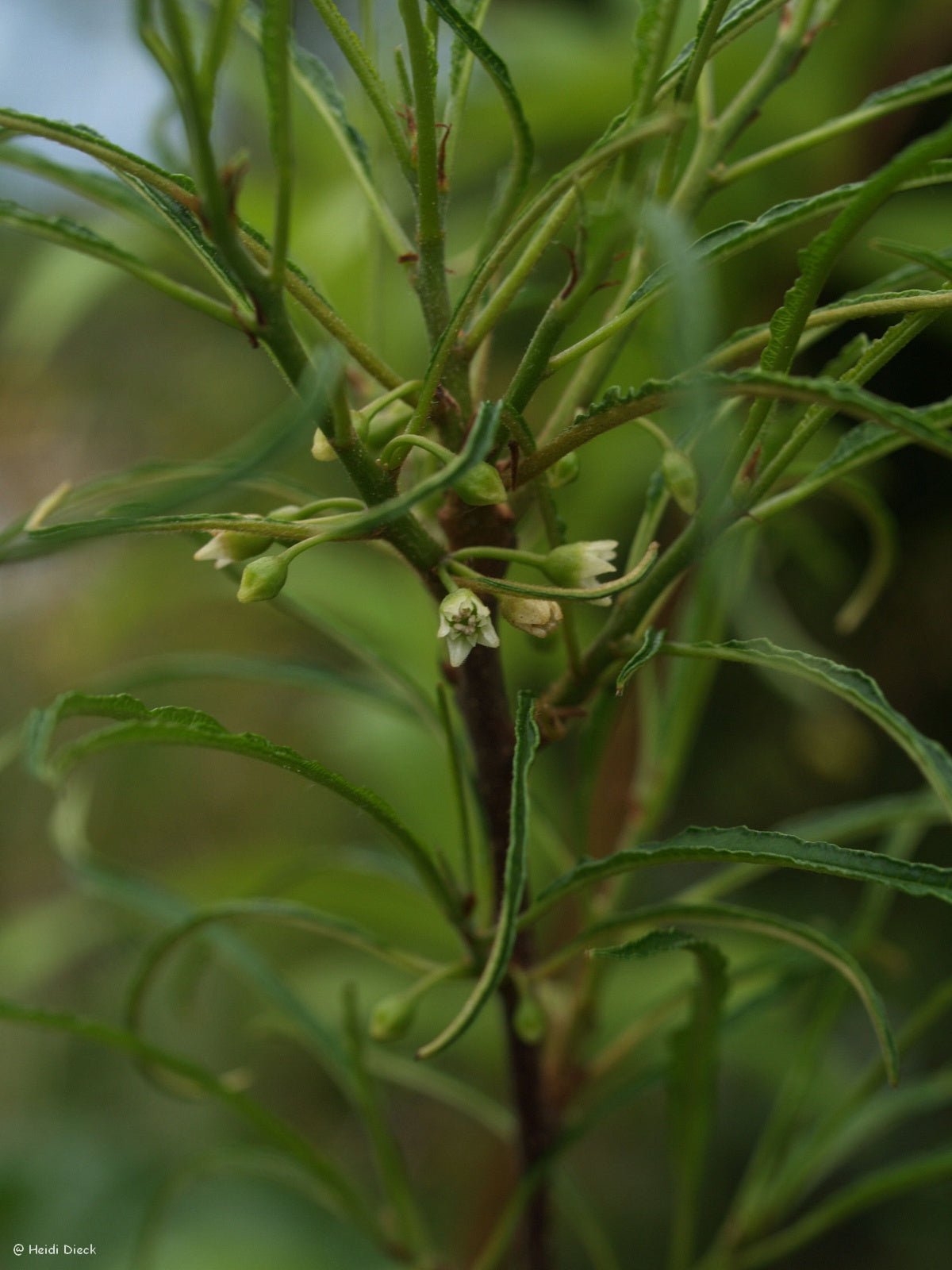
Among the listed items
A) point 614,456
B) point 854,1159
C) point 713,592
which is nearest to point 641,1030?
point 713,592

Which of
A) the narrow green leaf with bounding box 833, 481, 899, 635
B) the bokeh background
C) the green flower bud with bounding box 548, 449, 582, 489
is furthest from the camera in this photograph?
the bokeh background

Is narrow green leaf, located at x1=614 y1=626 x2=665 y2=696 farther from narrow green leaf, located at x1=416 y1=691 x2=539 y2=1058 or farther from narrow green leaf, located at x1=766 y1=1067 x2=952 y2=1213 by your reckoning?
narrow green leaf, located at x1=766 y1=1067 x2=952 y2=1213

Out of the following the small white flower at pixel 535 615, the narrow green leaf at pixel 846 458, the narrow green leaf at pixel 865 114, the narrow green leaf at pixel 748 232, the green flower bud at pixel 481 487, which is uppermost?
the narrow green leaf at pixel 865 114

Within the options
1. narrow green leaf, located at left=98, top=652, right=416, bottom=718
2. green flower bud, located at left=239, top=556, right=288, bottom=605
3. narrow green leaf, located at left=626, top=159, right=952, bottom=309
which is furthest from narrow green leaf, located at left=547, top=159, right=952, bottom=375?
narrow green leaf, located at left=98, top=652, right=416, bottom=718

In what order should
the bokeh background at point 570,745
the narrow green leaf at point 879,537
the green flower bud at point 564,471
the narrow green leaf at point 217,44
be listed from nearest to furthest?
the narrow green leaf at point 217,44 < the green flower bud at point 564,471 < the narrow green leaf at point 879,537 < the bokeh background at point 570,745

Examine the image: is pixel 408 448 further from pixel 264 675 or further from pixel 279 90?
pixel 264 675

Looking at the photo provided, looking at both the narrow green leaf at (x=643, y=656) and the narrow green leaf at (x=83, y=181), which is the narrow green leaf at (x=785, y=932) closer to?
the narrow green leaf at (x=643, y=656)

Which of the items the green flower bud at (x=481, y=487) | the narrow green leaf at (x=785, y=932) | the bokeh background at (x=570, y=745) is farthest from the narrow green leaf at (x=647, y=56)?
the bokeh background at (x=570, y=745)
